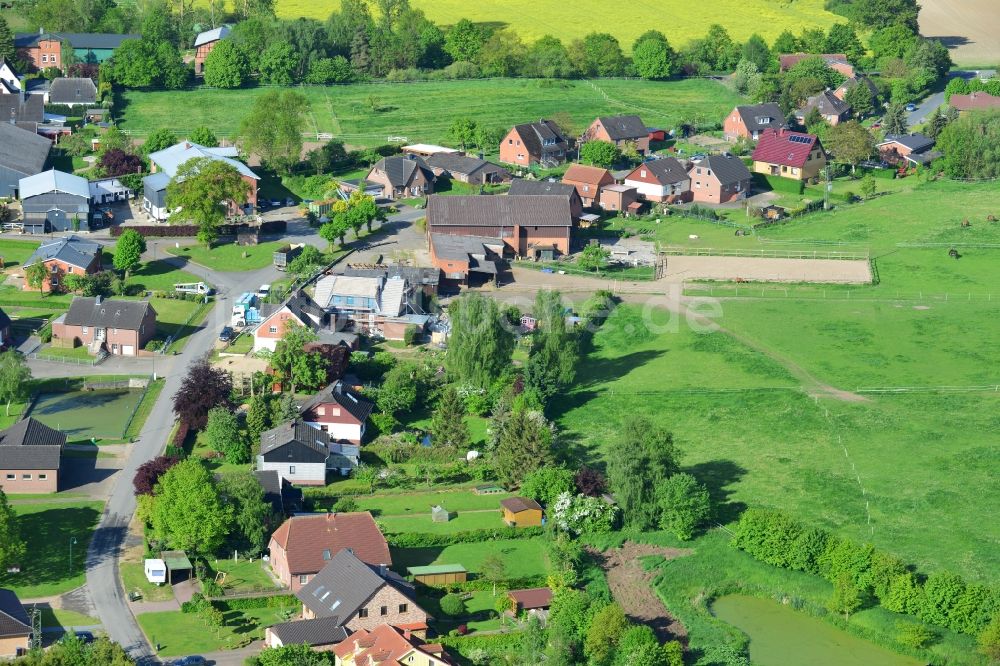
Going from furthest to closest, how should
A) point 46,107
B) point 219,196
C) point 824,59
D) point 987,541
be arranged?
point 824,59, point 46,107, point 219,196, point 987,541

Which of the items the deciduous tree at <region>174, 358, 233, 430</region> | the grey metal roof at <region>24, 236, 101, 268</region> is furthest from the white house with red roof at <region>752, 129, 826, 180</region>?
the deciduous tree at <region>174, 358, 233, 430</region>

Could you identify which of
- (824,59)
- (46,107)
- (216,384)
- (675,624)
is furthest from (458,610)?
(824,59)

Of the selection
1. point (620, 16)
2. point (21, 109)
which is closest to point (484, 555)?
point (21, 109)

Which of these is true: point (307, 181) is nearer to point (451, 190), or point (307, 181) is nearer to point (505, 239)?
point (451, 190)

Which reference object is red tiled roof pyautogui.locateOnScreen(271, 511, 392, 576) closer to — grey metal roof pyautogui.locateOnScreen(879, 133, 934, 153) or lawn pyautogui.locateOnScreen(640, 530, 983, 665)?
lawn pyautogui.locateOnScreen(640, 530, 983, 665)

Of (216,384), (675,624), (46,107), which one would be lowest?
(675,624)

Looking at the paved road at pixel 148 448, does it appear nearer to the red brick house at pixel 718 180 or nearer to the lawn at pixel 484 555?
the lawn at pixel 484 555

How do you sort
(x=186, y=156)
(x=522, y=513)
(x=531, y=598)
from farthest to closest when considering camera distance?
(x=186, y=156), (x=522, y=513), (x=531, y=598)

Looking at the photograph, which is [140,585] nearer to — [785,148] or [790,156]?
[790,156]
